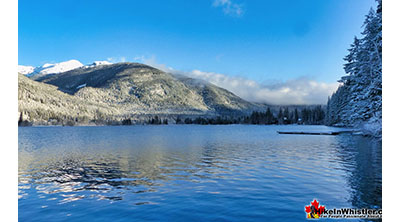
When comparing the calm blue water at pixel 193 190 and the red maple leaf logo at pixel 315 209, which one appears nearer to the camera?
the red maple leaf logo at pixel 315 209

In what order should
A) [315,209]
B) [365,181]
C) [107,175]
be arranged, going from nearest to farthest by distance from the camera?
[315,209] → [365,181] → [107,175]

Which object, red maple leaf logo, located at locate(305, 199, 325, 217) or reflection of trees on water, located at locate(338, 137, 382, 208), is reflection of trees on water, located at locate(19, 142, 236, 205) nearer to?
red maple leaf logo, located at locate(305, 199, 325, 217)

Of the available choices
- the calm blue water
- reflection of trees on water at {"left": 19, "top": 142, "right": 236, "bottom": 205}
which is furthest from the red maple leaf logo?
reflection of trees on water at {"left": 19, "top": 142, "right": 236, "bottom": 205}

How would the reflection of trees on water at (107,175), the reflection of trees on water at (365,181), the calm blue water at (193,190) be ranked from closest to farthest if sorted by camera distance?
the calm blue water at (193,190)
the reflection of trees on water at (365,181)
the reflection of trees on water at (107,175)

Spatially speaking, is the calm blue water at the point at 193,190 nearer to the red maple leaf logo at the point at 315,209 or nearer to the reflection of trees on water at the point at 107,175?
the reflection of trees on water at the point at 107,175

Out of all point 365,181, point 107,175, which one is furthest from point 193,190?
point 365,181

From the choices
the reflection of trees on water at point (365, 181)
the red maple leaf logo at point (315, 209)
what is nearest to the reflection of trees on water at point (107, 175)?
the red maple leaf logo at point (315, 209)

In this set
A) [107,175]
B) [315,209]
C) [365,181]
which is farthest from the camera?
[107,175]

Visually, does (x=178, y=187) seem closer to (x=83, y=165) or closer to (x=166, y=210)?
(x=166, y=210)

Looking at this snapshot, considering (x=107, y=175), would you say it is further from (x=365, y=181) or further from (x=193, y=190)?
(x=365, y=181)

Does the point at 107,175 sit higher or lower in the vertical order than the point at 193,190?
lower

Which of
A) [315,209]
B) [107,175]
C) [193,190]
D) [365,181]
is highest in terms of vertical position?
[315,209]

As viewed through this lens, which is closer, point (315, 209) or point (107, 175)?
point (315, 209)
